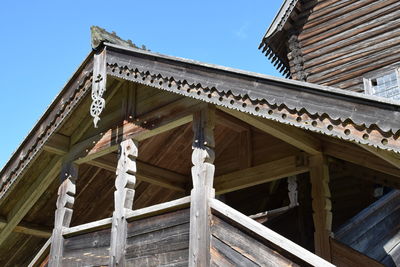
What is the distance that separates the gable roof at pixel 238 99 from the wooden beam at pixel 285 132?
0.62 meters

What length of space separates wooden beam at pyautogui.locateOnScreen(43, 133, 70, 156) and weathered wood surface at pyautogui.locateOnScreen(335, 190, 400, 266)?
460cm

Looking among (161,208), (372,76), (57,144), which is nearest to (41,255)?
(57,144)

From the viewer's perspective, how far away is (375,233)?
8094 millimetres

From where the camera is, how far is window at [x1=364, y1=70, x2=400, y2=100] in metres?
11.2

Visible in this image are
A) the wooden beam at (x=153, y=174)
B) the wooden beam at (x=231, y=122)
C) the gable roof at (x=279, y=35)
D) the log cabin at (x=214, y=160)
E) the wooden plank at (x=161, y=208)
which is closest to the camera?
the log cabin at (x=214, y=160)

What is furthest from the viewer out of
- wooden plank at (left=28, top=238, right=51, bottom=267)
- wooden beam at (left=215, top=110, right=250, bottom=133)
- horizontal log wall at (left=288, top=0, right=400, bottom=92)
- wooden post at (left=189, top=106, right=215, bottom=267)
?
horizontal log wall at (left=288, top=0, right=400, bottom=92)

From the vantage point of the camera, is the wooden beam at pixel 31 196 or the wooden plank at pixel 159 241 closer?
the wooden plank at pixel 159 241

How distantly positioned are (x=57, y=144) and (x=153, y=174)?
5.85 feet

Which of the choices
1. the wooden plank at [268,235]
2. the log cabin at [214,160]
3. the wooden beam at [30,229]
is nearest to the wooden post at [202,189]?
the log cabin at [214,160]

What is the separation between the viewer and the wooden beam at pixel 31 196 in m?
9.36

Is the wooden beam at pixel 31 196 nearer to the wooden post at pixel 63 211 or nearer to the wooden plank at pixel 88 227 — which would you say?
the wooden post at pixel 63 211

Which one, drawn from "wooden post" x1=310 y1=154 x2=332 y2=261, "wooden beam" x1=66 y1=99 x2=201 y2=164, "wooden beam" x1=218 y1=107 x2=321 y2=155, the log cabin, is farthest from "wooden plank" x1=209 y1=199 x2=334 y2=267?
"wooden post" x1=310 y1=154 x2=332 y2=261

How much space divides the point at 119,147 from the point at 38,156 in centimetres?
213

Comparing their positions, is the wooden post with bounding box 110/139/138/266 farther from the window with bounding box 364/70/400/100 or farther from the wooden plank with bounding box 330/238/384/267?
the window with bounding box 364/70/400/100
